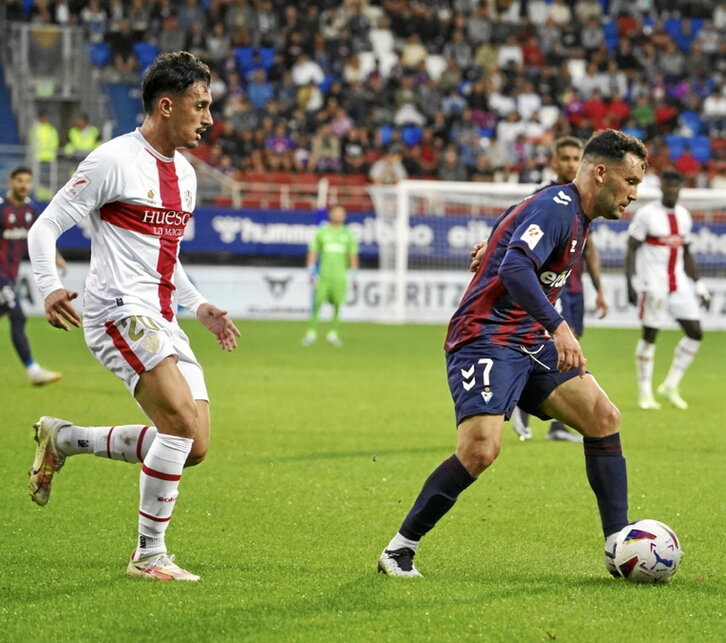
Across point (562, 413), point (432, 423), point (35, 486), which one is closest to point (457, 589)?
point (562, 413)

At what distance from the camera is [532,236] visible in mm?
5465

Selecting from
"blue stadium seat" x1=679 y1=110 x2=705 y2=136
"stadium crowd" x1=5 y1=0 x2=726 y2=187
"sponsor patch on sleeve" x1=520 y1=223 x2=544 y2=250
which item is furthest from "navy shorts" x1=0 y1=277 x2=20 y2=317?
"blue stadium seat" x1=679 y1=110 x2=705 y2=136

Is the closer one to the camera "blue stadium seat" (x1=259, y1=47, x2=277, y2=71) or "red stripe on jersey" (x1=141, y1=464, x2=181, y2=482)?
"red stripe on jersey" (x1=141, y1=464, x2=181, y2=482)

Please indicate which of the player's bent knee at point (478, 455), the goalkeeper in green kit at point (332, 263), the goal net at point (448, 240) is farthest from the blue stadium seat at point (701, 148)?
the player's bent knee at point (478, 455)

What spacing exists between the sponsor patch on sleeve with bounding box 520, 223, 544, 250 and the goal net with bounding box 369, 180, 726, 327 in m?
18.3

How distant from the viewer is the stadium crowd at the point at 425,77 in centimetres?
2755

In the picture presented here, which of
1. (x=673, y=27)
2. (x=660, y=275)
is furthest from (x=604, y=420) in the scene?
(x=673, y=27)

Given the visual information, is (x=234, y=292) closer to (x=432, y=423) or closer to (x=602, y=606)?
(x=432, y=423)

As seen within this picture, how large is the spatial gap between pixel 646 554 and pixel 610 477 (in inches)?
16.9

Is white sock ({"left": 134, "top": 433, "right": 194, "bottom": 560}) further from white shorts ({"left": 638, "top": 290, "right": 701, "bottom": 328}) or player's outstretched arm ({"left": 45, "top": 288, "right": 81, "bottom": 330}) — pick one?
white shorts ({"left": 638, "top": 290, "right": 701, "bottom": 328})

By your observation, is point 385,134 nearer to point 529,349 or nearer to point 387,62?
point 387,62

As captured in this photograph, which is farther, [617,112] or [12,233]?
[617,112]

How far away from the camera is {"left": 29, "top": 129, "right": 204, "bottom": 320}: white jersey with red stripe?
5.48m

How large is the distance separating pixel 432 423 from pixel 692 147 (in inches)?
762
